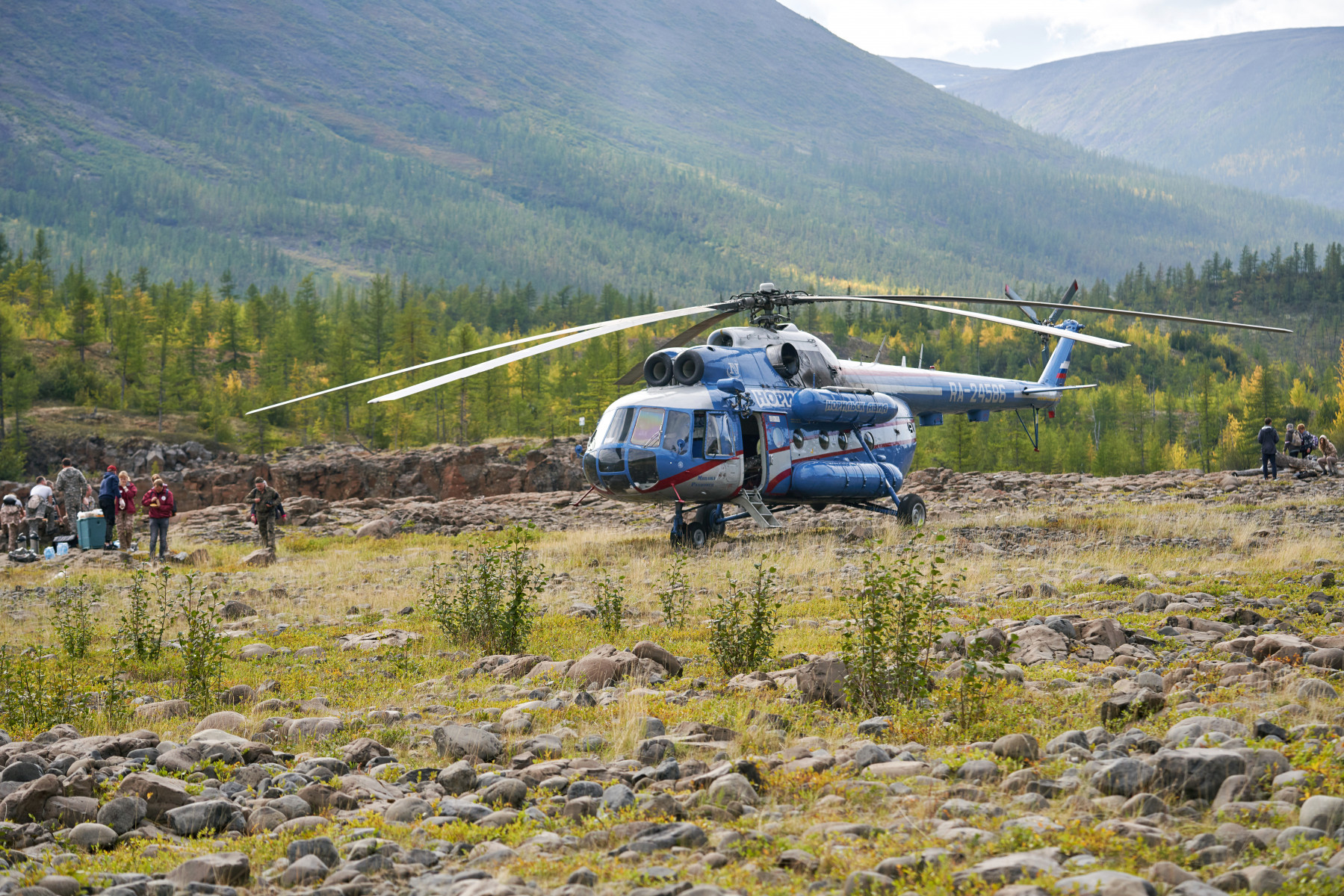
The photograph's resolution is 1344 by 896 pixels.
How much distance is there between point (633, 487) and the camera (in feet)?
60.6

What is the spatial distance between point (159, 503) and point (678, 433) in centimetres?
1109

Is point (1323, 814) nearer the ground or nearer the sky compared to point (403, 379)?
nearer the ground

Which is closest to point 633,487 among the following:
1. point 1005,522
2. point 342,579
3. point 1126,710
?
point 342,579

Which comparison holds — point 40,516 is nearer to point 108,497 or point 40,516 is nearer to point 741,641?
point 108,497

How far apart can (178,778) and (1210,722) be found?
6.10 metres

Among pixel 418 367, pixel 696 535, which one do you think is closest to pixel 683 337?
pixel 696 535

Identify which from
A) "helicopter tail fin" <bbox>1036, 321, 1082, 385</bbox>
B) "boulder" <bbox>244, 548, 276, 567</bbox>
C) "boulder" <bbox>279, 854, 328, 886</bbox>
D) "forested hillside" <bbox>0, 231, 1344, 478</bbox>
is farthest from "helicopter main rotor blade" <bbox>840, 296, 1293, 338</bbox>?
"forested hillside" <bbox>0, 231, 1344, 478</bbox>

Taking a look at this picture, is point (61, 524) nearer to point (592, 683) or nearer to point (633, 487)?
point (633, 487)

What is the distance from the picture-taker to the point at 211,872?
4621 mm

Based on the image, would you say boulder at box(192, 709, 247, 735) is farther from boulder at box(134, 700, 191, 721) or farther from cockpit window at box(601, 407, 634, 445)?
cockpit window at box(601, 407, 634, 445)

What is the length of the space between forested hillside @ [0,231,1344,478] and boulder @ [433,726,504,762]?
150 ft

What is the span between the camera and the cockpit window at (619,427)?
18.6m

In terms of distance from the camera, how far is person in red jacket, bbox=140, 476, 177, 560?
69.5ft

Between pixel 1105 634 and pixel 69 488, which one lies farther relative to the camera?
pixel 69 488
